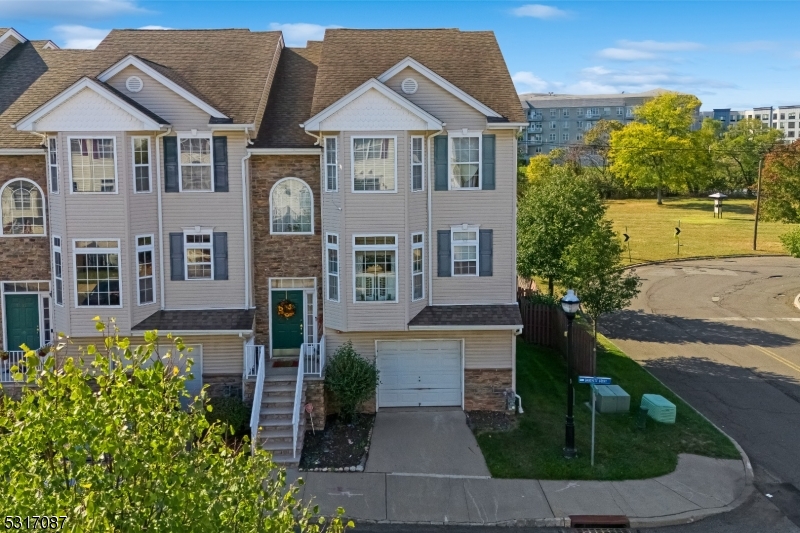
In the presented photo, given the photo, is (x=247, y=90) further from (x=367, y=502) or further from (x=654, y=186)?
(x=654, y=186)

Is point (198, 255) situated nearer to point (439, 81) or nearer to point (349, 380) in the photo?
point (349, 380)

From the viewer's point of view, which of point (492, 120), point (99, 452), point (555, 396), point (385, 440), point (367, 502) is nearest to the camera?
point (99, 452)

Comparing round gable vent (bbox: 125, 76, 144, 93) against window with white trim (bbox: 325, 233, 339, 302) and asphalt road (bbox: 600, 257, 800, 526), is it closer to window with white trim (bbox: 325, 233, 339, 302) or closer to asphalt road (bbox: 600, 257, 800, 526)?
window with white trim (bbox: 325, 233, 339, 302)

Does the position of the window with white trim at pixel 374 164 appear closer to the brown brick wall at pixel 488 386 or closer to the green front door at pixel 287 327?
the green front door at pixel 287 327

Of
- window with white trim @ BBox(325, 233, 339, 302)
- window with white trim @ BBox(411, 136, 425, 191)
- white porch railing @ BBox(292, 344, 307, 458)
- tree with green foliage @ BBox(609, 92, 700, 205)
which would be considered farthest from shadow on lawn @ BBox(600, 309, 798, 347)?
tree with green foliage @ BBox(609, 92, 700, 205)

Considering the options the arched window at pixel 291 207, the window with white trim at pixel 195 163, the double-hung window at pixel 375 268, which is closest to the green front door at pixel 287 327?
the arched window at pixel 291 207

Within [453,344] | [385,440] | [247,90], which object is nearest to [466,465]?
[385,440]
